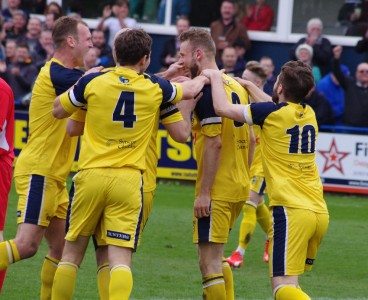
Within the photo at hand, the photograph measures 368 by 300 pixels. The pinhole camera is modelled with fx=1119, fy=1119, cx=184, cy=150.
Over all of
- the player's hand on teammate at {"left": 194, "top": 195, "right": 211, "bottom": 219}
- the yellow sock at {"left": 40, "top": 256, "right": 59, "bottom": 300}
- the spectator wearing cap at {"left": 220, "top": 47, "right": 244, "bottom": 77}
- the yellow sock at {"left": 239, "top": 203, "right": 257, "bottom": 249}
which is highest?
the spectator wearing cap at {"left": 220, "top": 47, "right": 244, "bottom": 77}

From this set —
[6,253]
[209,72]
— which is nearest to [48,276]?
[6,253]

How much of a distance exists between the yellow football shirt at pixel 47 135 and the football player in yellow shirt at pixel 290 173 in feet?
4.71

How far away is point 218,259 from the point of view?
8867 millimetres

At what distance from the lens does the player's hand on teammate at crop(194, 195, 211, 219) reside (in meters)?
8.71

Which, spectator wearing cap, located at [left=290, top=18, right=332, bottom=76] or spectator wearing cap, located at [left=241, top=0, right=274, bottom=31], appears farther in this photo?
spectator wearing cap, located at [left=241, top=0, right=274, bottom=31]

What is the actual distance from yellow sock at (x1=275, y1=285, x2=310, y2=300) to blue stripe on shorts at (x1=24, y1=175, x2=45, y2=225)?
2.16m

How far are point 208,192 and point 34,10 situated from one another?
1473cm

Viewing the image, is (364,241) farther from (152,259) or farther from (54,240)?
(54,240)

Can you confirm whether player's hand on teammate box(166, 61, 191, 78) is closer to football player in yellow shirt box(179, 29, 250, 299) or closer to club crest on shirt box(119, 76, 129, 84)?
football player in yellow shirt box(179, 29, 250, 299)

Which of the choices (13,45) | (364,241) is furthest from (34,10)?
(364,241)

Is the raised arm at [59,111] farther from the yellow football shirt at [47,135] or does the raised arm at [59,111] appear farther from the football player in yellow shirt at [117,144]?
the yellow football shirt at [47,135]

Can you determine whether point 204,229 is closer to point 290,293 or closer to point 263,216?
point 290,293

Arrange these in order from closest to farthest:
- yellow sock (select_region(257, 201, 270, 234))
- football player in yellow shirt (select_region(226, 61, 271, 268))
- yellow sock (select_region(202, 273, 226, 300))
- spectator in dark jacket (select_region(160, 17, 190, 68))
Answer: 1. yellow sock (select_region(202, 273, 226, 300))
2. football player in yellow shirt (select_region(226, 61, 271, 268))
3. yellow sock (select_region(257, 201, 270, 234))
4. spectator in dark jacket (select_region(160, 17, 190, 68))

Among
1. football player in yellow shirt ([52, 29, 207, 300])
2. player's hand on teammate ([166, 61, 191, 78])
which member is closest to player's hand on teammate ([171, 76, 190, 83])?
player's hand on teammate ([166, 61, 191, 78])
